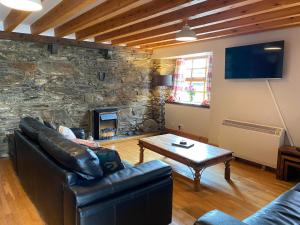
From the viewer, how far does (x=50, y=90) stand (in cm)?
477

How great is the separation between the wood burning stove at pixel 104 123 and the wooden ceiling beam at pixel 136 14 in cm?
170

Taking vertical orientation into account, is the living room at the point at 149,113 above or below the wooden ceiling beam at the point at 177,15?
below

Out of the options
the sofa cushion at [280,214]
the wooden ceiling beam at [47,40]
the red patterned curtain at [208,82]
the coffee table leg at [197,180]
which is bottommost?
the coffee table leg at [197,180]

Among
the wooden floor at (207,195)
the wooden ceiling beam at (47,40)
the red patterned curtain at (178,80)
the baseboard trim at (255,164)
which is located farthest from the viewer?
the red patterned curtain at (178,80)

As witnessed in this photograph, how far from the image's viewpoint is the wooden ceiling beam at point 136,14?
8.84ft

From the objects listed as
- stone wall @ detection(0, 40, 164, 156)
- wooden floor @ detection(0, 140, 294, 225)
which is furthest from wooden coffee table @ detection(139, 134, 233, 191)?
stone wall @ detection(0, 40, 164, 156)

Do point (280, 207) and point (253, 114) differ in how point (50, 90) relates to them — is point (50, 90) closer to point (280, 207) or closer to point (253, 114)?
point (253, 114)

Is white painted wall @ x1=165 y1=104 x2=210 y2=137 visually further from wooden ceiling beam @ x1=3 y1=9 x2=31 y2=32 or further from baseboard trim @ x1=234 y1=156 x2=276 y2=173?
wooden ceiling beam @ x1=3 y1=9 x2=31 y2=32

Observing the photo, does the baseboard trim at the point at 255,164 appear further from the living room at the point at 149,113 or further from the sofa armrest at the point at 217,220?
the sofa armrest at the point at 217,220

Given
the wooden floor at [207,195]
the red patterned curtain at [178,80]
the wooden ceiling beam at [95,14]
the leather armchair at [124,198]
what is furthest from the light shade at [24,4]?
the red patterned curtain at [178,80]

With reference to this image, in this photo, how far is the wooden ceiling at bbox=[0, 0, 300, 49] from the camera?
2686 mm

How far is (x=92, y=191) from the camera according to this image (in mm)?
1718

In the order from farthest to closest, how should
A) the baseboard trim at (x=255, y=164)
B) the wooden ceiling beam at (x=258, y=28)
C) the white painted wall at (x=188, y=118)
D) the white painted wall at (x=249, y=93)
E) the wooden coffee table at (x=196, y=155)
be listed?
1. the white painted wall at (x=188, y=118)
2. the baseboard trim at (x=255, y=164)
3. the white painted wall at (x=249, y=93)
4. the wooden ceiling beam at (x=258, y=28)
5. the wooden coffee table at (x=196, y=155)

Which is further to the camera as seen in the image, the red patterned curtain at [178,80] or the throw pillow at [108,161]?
the red patterned curtain at [178,80]
